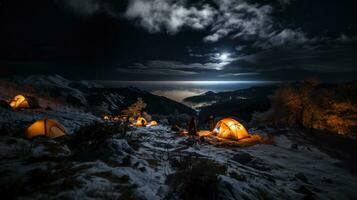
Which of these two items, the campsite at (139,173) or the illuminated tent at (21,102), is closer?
the campsite at (139,173)

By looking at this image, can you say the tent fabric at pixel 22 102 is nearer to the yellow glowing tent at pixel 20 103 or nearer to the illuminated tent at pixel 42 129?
the yellow glowing tent at pixel 20 103

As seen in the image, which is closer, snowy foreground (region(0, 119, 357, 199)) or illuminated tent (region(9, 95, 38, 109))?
snowy foreground (region(0, 119, 357, 199))

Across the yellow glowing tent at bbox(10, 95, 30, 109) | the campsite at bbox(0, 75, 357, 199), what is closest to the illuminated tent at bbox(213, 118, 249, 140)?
the campsite at bbox(0, 75, 357, 199)

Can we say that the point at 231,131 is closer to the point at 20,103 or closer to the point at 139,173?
the point at 139,173

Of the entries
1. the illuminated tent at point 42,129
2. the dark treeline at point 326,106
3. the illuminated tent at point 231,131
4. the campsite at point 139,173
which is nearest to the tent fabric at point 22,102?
the campsite at point 139,173

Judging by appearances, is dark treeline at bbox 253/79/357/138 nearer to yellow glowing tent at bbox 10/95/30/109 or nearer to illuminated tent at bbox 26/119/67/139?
illuminated tent at bbox 26/119/67/139

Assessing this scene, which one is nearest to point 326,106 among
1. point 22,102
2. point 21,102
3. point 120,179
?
point 120,179

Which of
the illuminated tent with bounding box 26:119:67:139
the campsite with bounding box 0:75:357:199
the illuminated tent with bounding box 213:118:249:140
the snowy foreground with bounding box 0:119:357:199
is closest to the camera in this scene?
the snowy foreground with bounding box 0:119:357:199

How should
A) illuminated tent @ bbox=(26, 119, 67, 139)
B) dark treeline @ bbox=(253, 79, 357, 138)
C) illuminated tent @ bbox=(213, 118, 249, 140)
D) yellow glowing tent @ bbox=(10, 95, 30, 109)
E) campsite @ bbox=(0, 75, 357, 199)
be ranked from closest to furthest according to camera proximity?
campsite @ bbox=(0, 75, 357, 199), illuminated tent @ bbox=(26, 119, 67, 139), illuminated tent @ bbox=(213, 118, 249, 140), dark treeline @ bbox=(253, 79, 357, 138), yellow glowing tent @ bbox=(10, 95, 30, 109)

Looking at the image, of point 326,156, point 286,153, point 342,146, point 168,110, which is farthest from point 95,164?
point 168,110

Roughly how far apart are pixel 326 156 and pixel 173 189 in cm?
1475

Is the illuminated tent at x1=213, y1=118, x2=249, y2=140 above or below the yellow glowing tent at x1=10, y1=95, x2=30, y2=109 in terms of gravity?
below

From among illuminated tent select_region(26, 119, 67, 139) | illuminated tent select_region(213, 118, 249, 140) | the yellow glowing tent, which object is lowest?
illuminated tent select_region(213, 118, 249, 140)

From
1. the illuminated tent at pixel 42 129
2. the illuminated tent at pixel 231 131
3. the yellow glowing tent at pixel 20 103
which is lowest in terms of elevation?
the illuminated tent at pixel 231 131
